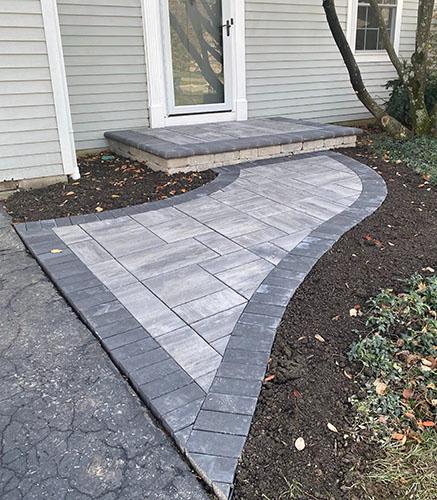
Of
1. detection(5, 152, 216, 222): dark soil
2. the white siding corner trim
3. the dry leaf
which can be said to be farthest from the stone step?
the dry leaf

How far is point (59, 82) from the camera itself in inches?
166

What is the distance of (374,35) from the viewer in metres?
7.70

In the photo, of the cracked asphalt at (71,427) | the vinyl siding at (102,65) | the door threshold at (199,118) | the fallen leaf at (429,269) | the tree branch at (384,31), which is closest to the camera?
the cracked asphalt at (71,427)

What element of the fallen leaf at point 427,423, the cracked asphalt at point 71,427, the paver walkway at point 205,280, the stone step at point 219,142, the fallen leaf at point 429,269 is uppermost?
the stone step at point 219,142

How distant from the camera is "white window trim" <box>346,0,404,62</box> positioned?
23.6 feet

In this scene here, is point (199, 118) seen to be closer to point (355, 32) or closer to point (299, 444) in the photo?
point (355, 32)

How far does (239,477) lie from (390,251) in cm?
199

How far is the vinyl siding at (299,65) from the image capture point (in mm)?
6582

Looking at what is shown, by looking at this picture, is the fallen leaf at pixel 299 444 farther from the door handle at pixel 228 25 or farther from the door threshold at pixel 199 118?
the door handle at pixel 228 25

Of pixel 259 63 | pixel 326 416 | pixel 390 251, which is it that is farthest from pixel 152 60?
pixel 326 416

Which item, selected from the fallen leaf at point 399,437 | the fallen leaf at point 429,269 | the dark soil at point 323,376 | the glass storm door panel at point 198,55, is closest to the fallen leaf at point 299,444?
the dark soil at point 323,376

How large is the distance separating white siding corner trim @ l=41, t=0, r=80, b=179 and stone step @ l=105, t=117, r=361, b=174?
79 cm

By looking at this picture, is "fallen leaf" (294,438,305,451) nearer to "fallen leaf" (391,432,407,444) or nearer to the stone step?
"fallen leaf" (391,432,407,444)

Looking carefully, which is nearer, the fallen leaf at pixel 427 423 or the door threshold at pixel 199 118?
the fallen leaf at pixel 427 423
